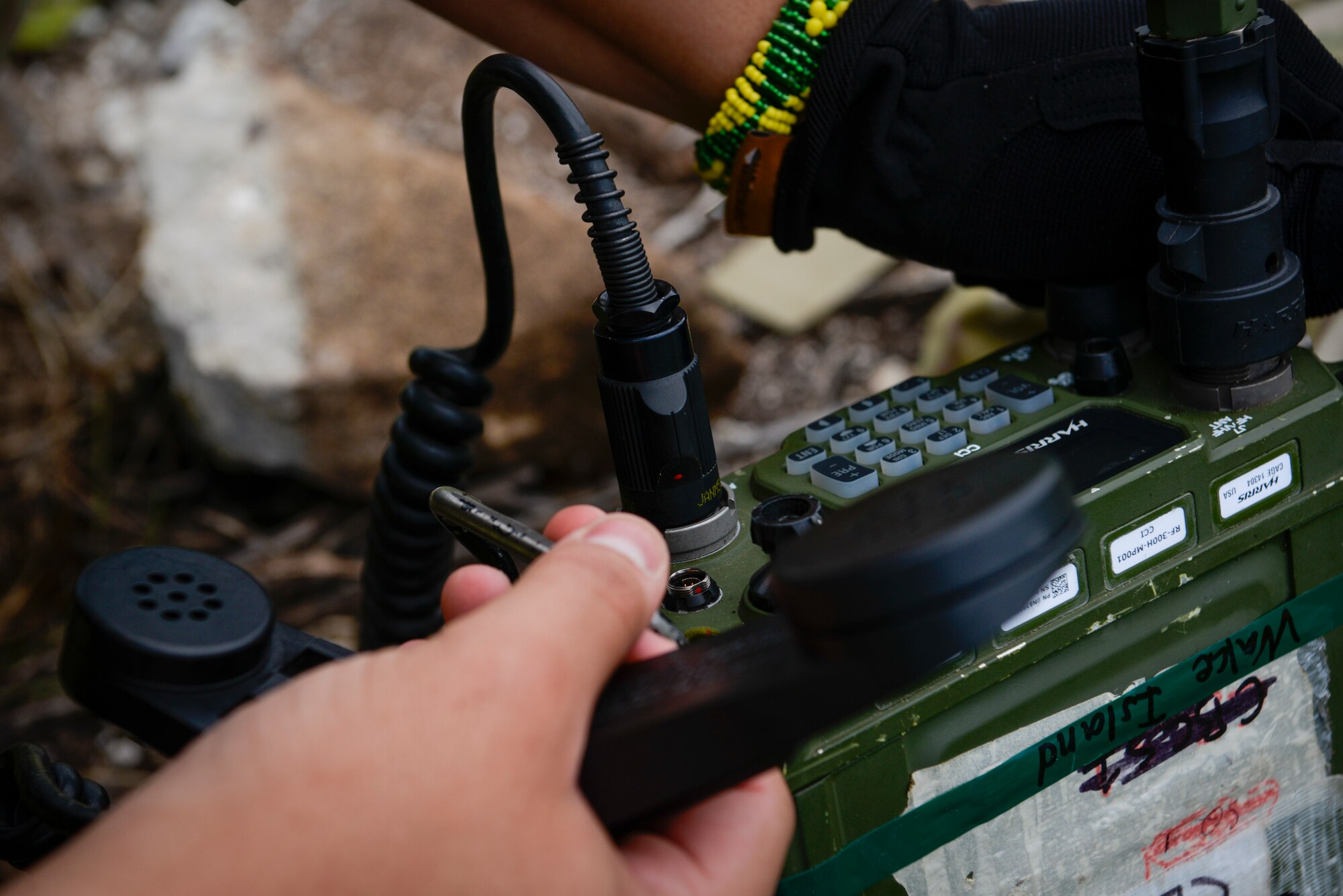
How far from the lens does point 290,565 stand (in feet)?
5.61

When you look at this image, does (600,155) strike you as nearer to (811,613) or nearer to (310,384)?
(811,613)

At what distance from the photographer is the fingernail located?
0.51 meters

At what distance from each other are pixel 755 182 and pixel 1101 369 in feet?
0.89

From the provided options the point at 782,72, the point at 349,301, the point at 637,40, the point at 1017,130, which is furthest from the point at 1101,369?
the point at 349,301

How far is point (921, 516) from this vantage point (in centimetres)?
45

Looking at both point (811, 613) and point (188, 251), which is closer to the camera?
point (811, 613)

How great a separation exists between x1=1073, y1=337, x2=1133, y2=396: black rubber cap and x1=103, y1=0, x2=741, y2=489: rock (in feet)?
3.35

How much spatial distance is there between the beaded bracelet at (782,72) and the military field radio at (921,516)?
18cm

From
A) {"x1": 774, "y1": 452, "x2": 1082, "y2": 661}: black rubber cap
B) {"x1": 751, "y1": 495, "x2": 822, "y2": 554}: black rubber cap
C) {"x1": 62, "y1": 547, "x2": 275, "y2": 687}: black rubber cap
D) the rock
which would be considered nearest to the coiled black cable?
{"x1": 751, "y1": 495, "x2": 822, "y2": 554}: black rubber cap

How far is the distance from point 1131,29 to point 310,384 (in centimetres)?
115

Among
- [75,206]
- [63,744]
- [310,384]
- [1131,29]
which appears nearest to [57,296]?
[75,206]

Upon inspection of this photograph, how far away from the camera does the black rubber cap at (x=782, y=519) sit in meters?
0.68

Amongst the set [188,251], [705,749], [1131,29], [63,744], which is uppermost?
[1131,29]

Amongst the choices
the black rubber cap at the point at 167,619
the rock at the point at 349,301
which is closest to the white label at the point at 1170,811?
the black rubber cap at the point at 167,619
